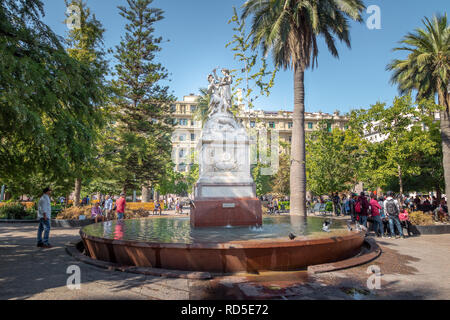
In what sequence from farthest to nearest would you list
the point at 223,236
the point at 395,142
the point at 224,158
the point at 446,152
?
the point at 395,142 < the point at 446,152 < the point at 224,158 < the point at 223,236

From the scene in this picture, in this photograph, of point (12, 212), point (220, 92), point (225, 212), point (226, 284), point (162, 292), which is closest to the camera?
point (162, 292)

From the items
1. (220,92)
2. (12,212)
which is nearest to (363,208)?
(220,92)

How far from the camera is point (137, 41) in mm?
29828

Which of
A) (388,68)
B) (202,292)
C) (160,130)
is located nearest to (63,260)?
(202,292)

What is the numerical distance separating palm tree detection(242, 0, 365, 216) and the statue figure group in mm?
4251

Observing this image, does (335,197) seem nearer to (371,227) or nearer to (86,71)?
(371,227)

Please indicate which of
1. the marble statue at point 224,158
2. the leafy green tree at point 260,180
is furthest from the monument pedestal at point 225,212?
the leafy green tree at point 260,180

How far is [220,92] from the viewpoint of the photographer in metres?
10.5

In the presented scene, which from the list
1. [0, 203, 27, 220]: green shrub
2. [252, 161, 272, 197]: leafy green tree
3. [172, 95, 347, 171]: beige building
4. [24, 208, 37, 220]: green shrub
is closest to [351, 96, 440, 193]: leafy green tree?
[252, 161, 272, 197]: leafy green tree

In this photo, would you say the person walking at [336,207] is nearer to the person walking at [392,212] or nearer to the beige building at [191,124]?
the person walking at [392,212]

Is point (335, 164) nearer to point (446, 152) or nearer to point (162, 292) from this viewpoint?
point (446, 152)

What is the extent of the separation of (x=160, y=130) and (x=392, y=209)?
24.4 metres

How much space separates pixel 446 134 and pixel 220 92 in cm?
1428

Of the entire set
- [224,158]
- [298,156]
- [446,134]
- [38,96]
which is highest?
[446,134]
